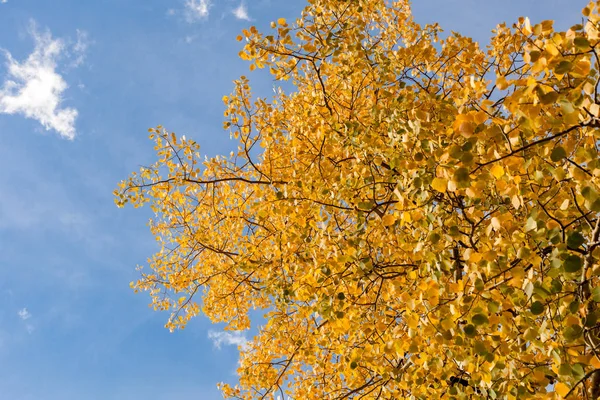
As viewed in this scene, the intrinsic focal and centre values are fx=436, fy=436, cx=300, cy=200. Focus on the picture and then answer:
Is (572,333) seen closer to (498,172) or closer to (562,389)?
(562,389)

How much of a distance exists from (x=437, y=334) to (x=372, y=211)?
133 cm

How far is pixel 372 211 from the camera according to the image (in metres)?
3.84

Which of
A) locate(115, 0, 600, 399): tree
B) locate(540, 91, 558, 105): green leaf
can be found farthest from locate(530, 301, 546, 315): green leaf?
locate(540, 91, 558, 105): green leaf

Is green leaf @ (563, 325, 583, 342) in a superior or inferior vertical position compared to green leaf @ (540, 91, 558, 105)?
inferior

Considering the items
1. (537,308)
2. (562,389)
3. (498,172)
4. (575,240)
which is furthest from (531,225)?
(562,389)

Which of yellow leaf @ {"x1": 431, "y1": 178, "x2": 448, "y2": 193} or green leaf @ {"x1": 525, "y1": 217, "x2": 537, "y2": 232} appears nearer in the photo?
green leaf @ {"x1": 525, "y1": 217, "x2": 537, "y2": 232}

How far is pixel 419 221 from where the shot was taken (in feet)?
Result: 9.81

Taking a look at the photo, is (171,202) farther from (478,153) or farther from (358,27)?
(478,153)

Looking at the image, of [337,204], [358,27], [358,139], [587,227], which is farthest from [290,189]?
[587,227]

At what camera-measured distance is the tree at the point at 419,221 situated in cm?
235

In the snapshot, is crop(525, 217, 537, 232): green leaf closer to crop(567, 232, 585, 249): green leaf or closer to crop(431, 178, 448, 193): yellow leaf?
crop(567, 232, 585, 249): green leaf

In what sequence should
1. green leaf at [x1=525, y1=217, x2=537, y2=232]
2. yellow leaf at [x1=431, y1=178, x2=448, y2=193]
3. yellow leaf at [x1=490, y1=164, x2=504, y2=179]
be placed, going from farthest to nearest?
1. yellow leaf at [x1=431, y1=178, x2=448, y2=193]
2. yellow leaf at [x1=490, y1=164, x2=504, y2=179]
3. green leaf at [x1=525, y1=217, x2=537, y2=232]

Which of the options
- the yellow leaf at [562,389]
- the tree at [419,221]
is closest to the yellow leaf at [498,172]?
the tree at [419,221]

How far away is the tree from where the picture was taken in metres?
2.35
